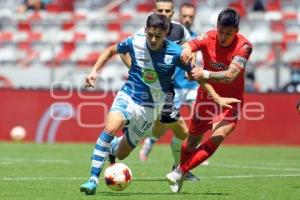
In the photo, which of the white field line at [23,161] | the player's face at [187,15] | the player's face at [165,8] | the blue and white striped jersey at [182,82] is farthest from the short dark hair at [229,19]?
the white field line at [23,161]

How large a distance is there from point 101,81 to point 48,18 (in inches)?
230

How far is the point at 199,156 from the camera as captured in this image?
1011 cm

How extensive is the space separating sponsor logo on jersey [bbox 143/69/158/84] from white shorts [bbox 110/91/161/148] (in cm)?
30

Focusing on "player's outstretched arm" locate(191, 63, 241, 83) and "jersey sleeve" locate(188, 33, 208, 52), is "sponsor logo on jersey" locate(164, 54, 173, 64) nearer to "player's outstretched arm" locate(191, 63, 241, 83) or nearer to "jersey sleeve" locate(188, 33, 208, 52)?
"player's outstretched arm" locate(191, 63, 241, 83)

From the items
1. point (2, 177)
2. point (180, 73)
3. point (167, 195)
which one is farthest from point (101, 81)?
point (167, 195)

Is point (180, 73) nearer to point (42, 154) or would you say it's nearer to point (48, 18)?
point (42, 154)

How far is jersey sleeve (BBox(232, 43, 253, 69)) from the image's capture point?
398 inches

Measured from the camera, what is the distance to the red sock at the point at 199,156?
10.1m

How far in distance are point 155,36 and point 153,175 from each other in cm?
340

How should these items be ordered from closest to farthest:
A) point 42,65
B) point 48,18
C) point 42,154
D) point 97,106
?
point 42,154 < point 97,106 < point 42,65 < point 48,18

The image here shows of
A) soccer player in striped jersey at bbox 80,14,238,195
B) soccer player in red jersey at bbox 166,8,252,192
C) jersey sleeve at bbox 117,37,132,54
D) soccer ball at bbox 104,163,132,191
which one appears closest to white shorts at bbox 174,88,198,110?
soccer player in red jersey at bbox 166,8,252,192

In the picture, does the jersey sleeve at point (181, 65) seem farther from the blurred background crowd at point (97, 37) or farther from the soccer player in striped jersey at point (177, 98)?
the blurred background crowd at point (97, 37)

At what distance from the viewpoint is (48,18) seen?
88.7ft

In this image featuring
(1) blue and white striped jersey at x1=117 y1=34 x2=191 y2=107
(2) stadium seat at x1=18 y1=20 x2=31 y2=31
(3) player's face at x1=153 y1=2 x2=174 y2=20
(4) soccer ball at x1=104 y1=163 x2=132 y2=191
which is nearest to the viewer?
(4) soccer ball at x1=104 y1=163 x2=132 y2=191
